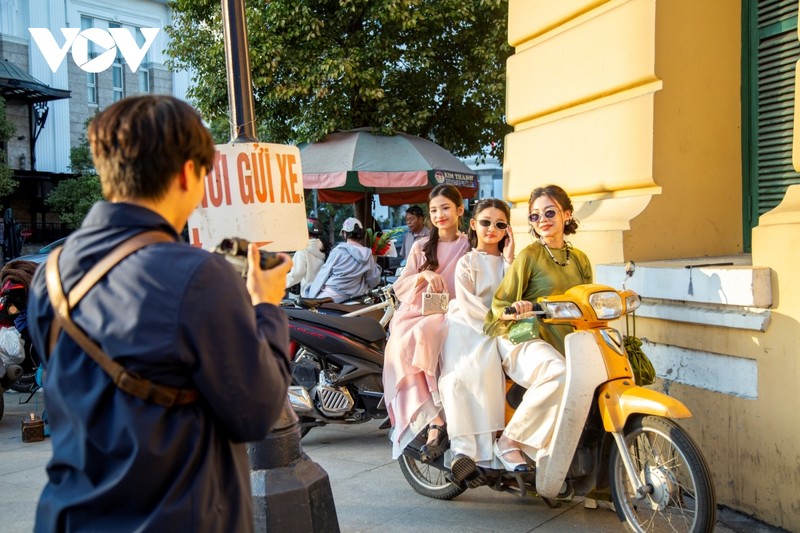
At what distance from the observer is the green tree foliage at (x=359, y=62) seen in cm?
1232

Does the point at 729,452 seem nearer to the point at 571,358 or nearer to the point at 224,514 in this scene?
the point at 571,358

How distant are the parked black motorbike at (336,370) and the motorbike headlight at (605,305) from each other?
2.42 m

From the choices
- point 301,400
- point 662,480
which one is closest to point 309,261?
point 301,400

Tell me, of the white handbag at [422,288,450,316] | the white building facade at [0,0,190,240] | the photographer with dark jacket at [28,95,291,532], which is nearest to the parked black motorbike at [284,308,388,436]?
the white handbag at [422,288,450,316]

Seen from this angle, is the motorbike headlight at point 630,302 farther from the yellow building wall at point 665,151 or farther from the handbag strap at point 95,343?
the handbag strap at point 95,343

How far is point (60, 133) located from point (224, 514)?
2898cm

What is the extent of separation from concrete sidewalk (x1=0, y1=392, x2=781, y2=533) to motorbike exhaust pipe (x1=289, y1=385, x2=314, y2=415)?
0.36 m

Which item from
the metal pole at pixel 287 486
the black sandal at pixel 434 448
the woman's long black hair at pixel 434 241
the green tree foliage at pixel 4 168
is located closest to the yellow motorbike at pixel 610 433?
the black sandal at pixel 434 448

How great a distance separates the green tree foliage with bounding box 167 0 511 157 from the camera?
1232cm

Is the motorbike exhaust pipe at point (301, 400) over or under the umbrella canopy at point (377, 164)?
under

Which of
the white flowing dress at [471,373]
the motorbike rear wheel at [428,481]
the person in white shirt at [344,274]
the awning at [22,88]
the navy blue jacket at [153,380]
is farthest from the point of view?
the awning at [22,88]

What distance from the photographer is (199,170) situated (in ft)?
6.00

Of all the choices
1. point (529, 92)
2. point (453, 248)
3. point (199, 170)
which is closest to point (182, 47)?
point (529, 92)

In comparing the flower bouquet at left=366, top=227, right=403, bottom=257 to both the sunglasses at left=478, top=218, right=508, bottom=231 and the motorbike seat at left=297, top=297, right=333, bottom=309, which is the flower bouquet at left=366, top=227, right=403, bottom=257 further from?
the sunglasses at left=478, top=218, right=508, bottom=231
